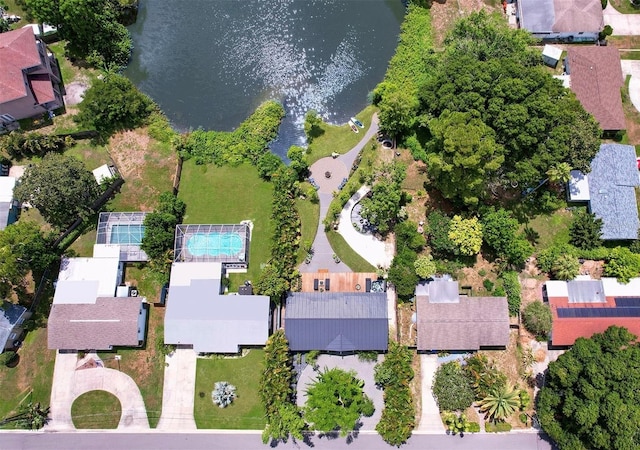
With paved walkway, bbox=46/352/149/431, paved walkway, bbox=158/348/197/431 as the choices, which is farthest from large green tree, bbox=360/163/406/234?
paved walkway, bbox=46/352/149/431

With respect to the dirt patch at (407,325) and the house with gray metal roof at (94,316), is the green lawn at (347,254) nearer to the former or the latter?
the dirt patch at (407,325)

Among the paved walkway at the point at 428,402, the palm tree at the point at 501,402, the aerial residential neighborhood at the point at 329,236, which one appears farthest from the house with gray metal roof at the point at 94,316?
the palm tree at the point at 501,402

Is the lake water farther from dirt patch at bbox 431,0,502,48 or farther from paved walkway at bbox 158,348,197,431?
paved walkway at bbox 158,348,197,431

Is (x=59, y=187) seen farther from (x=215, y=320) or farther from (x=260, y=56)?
(x=260, y=56)

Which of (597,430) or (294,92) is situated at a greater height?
(294,92)

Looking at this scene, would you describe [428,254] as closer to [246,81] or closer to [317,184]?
[317,184]

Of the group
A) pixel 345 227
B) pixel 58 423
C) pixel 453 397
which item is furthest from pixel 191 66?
pixel 453 397

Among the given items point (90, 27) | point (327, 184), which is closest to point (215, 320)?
point (327, 184)
